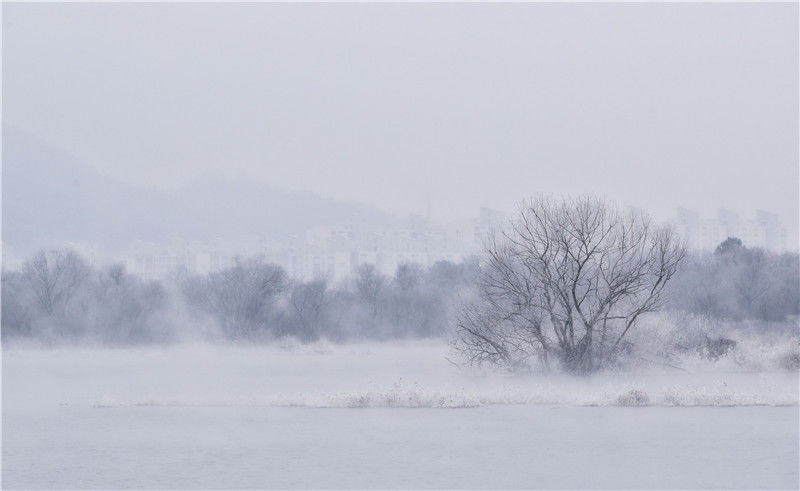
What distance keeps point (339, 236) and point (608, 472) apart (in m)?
142

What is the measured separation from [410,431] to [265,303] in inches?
1585

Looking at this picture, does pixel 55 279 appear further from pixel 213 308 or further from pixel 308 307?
pixel 308 307

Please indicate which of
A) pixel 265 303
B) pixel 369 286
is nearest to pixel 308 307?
pixel 265 303

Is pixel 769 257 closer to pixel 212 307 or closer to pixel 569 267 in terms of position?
pixel 212 307

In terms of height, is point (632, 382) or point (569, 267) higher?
point (569, 267)

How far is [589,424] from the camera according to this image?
2308cm

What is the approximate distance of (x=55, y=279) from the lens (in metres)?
67.1

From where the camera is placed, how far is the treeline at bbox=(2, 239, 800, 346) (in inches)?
2338

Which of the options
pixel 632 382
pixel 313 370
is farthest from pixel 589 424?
pixel 313 370

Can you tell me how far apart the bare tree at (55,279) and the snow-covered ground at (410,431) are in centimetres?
2801

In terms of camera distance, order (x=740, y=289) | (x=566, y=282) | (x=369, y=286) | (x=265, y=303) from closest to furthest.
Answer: (x=566, y=282) < (x=740, y=289) < (x=265, y=303) < (x=369, y=286)

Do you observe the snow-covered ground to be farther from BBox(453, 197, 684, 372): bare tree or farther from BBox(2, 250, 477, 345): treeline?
BBox(2, 250, 477, 345): treeline

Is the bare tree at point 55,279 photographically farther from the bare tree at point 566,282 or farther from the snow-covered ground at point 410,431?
the bare tree at point 566,282

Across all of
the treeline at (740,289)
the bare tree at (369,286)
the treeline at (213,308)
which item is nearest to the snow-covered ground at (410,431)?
the treeline at (740,289)
